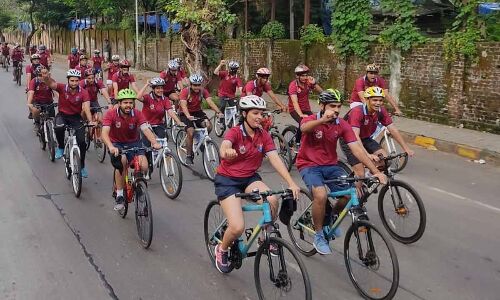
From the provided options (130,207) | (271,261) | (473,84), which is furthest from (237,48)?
(271,261)

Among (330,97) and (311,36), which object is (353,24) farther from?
(330,97)

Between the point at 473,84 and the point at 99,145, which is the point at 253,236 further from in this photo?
the point at 473,84

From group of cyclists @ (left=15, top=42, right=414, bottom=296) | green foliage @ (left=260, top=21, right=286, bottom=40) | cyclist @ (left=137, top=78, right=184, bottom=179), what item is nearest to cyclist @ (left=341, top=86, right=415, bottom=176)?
group of cyclists @ (left=15, top=42, right=414, bottom=296)

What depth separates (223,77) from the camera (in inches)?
542

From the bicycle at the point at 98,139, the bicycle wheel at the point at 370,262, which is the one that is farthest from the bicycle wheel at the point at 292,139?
the bicycle wheel at the point at 370,262

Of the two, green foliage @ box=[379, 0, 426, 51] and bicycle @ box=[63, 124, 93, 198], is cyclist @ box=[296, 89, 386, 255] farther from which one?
green foliage @ box=[379, 0, 426, 51]

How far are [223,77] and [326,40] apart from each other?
19.6 ft

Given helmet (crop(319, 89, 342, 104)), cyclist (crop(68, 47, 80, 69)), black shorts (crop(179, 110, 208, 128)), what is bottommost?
black shorts (crop(179, 110, 208, 128))

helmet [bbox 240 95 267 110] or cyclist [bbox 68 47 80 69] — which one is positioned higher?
cyclist [bbox 68 47 80 69]

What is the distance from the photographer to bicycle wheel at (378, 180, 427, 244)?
606 cm

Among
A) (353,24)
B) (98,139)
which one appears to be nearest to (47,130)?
(98,139)

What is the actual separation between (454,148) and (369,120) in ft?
18.3

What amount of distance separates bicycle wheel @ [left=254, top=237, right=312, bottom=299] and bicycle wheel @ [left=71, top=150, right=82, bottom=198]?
4395 mm

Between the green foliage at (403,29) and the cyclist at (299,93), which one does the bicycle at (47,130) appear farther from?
the green foliage at (403,29)
